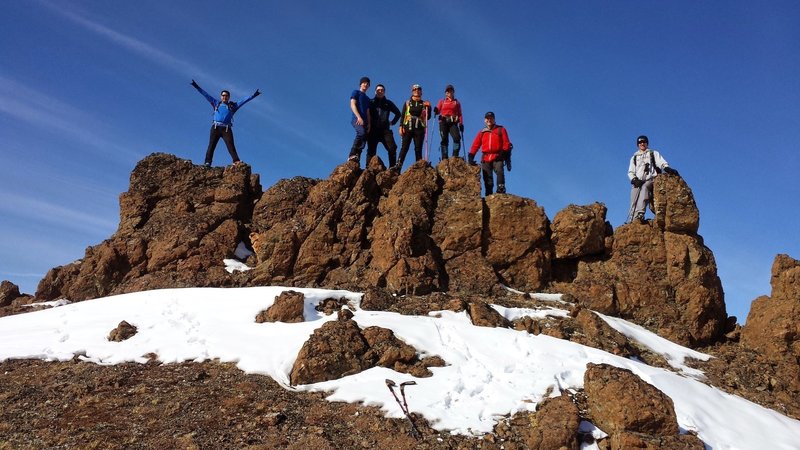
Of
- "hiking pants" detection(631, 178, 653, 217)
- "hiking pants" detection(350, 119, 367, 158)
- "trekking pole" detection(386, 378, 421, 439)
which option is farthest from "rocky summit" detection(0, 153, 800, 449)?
"hiking pants" detection(350, 119, 367, 158)

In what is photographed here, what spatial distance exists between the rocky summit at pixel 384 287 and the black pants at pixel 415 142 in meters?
0.86

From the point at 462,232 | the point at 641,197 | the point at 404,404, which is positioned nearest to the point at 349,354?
the point at 404,404

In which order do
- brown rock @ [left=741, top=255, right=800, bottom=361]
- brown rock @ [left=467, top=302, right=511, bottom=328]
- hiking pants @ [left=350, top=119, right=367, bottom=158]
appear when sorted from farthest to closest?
hiking pants @ [left=350, top=119, right=367, bottom=158], brown rock @ [left=741, top=255, right=800, bottom=361], brown rock @ [left=467, top=302, right=511, bottom=328]

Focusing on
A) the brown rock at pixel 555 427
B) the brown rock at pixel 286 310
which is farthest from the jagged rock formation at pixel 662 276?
the brown rock at pixel 286 310

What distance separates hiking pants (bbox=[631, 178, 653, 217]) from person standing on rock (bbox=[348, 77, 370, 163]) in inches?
344

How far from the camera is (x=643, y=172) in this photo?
623 inches

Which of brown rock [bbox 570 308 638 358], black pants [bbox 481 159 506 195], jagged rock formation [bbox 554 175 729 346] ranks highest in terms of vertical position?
black pants [bbox 481 159 506 195]

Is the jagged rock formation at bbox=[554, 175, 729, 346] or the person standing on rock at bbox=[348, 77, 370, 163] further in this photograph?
the person standing on rock at bbox=[348, 77, 370, 163]

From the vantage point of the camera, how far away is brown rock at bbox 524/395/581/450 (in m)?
7.96

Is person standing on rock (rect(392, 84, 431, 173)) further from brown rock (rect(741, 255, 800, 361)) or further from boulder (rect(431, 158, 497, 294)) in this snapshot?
brown rock (rect(741, 255, 800, 361))

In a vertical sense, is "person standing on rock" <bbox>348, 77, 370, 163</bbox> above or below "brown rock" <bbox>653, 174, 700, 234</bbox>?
above

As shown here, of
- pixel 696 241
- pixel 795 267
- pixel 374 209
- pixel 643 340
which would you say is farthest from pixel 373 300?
pixel 795 267

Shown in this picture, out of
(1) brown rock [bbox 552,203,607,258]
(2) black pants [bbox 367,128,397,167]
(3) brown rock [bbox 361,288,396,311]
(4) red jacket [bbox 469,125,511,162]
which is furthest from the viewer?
(2) black pants [bbox 367,128,397,167]

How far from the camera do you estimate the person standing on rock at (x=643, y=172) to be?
51.6ft
